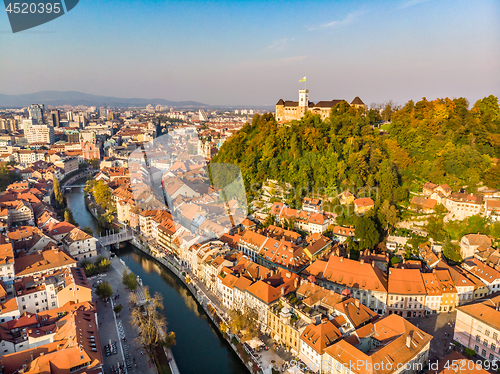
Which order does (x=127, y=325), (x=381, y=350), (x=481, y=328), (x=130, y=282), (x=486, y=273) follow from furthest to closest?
(x=130, y=282)
(x=486, y=273)
(x=127, y=325)
(x=481, y=328)
(x=381, y=350)

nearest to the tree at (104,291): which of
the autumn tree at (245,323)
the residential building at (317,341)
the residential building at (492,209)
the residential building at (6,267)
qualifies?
the residential building at (6,267)

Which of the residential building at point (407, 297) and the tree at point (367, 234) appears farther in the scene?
the tree at point (367, 234)

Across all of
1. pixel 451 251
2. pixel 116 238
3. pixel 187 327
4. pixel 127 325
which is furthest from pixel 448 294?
pixel 116 238

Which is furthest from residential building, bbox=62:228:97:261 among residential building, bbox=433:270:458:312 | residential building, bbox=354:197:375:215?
residential building, bbox=433:270:458:312

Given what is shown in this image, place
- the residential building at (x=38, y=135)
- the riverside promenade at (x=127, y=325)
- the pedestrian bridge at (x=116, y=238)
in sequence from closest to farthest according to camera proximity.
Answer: the riverside promenade at (x=127, y=325), the pedestrian bridge at (x=116, y=238), the residential building at (x=38, y=135)

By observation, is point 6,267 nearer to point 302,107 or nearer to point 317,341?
point 317,341

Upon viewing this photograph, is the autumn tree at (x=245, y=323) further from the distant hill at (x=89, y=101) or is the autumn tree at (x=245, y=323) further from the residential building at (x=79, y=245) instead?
the distant hill at (x=89, y=101)

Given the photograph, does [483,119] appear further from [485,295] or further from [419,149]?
[485,295]

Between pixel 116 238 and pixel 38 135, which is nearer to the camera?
pixel 116 238
